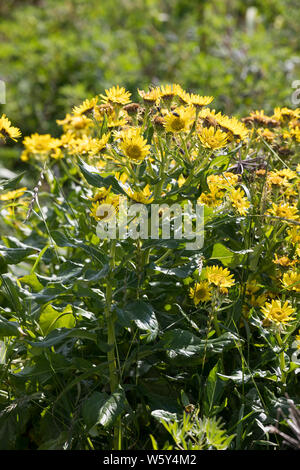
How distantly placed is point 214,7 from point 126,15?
81cm

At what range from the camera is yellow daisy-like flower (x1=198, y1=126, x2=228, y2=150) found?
133 centimetres

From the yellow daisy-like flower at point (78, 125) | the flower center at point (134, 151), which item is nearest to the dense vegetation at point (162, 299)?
the flower center at point (134, 151)

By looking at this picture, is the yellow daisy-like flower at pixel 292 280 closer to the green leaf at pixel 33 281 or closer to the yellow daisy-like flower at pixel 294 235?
the yellow daisy-like flower at pixel 294 235

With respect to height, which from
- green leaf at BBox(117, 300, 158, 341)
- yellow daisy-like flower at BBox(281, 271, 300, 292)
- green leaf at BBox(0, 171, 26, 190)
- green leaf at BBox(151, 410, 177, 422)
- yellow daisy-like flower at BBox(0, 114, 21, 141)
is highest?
yellow daisy-like flower at BBox(0, 114, 21, 141)

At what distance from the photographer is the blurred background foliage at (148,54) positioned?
11.8 feet

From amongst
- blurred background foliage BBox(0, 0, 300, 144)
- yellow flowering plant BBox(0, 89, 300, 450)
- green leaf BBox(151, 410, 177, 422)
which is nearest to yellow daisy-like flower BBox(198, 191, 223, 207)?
yellow flowering plant BBox(0, 89, 300, 450)

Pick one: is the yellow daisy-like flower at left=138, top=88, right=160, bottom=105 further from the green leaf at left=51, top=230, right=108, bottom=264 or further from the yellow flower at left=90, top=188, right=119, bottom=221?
the green leaf at left=51, top=230, right=108, bottom=264

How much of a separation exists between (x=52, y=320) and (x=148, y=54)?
341 cm

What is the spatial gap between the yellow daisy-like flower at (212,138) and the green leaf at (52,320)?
1.87 feet

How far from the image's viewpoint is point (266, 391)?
131cm

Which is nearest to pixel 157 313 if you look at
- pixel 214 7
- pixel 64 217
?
pixel 64 217

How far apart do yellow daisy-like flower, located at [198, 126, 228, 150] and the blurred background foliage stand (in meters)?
2.02

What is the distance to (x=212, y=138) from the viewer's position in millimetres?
1329

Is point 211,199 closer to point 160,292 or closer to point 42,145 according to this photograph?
point 160,292
